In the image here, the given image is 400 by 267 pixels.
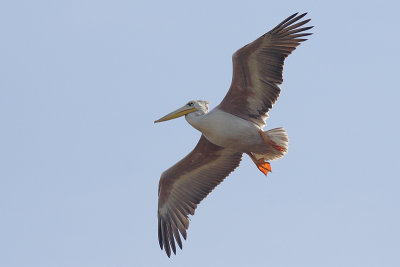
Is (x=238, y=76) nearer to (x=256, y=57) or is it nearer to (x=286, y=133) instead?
(x=256, y=57)

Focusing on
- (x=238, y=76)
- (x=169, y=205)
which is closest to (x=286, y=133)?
(x=238, y=76)

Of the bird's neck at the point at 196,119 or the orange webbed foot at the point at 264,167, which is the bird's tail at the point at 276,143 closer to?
the orange webbed foot at the point at 264,167

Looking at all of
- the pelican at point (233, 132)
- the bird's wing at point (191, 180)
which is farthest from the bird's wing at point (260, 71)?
the bird's wing at point (191, 180)

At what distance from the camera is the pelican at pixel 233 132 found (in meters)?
11.3

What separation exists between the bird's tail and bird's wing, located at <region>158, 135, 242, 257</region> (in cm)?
76

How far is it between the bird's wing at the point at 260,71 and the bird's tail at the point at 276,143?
22 centimetres

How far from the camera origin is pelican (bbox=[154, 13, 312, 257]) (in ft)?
37.1

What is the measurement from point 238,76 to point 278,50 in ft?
2.20

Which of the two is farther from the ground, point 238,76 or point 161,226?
point 238,76

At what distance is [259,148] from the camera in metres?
11.8

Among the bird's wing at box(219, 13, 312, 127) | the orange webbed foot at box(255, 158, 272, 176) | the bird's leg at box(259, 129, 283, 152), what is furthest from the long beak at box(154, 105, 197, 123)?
the orange webbed foot at box(255, 158, 272, 176)

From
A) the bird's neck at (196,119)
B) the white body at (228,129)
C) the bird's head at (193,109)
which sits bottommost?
the white body at (228,129)

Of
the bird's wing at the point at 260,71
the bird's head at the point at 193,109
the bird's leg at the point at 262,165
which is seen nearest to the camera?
the bird's wing at the point at 260,71

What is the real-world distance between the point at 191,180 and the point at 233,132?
1519 mm
